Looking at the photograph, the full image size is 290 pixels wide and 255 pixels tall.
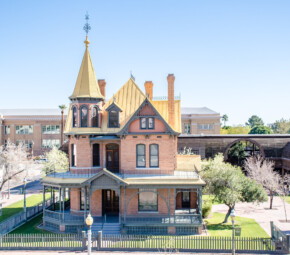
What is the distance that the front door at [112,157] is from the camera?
2978 centimetres

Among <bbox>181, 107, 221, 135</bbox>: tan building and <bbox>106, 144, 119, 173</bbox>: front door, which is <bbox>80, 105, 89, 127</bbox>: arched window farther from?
<bbox>181, 107, 221, 135</bbox>: tan building

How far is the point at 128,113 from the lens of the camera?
96.9ft

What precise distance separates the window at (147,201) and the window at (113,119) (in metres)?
6.55

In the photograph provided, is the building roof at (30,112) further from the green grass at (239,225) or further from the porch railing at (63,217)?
the green grass at (239,225)

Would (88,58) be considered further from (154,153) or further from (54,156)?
(54,156)

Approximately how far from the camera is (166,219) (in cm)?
2695

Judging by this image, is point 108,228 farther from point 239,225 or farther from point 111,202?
point 239,225

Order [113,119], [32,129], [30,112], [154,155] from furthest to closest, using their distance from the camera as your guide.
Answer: [30,112]
[32,129]
[113,119]
[154,155]

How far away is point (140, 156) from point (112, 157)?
294 centimetres

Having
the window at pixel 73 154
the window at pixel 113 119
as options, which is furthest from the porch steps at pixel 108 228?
the window at pixel 113 119

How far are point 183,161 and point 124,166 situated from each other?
264 inches

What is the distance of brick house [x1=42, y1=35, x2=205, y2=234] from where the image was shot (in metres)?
26.2

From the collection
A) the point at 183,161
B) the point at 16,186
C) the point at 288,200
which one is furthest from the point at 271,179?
the point at 16,186

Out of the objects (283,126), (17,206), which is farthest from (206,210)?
(283,126)
